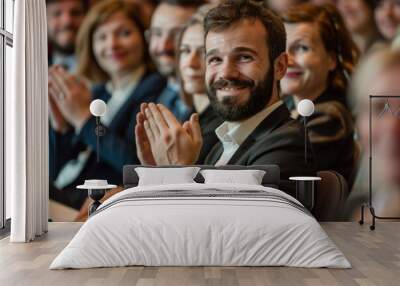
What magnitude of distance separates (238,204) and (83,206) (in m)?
3.63

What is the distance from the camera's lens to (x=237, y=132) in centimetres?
827

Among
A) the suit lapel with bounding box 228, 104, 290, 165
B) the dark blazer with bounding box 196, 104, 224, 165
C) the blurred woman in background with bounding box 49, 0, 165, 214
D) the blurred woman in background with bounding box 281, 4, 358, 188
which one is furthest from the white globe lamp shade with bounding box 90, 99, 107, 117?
the blurred woman in background with bounding box 281, 4, 358, 188

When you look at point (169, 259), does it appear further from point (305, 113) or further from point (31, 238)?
point (305, 113)

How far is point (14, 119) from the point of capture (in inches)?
264

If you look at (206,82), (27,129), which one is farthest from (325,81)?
(27,129)

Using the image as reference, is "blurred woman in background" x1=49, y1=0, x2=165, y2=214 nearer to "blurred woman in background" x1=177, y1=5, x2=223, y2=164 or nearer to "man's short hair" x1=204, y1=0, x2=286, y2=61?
"blurred woman in background" x1=177, y1=5, x2=223, y2=164

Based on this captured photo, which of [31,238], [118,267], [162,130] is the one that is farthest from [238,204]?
[162,130]

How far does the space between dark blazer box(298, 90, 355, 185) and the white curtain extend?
11.4ft

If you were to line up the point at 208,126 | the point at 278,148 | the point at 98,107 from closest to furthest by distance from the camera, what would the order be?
the point at 98,107, the point at 278,148, the point at 208,126

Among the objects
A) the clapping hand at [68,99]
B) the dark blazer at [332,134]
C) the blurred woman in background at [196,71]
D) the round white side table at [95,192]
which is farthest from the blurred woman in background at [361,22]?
the round white side table at [95,192]

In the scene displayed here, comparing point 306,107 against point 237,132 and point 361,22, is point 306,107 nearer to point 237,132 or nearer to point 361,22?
point 237,132

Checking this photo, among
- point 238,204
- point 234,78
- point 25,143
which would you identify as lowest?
point 238,204

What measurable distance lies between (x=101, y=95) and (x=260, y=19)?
7.88 ft

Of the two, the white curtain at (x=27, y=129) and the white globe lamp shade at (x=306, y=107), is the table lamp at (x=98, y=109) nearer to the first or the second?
the white curtain at (x=27, y=129)
